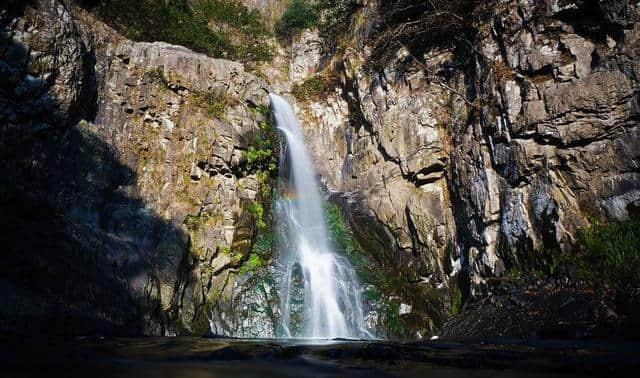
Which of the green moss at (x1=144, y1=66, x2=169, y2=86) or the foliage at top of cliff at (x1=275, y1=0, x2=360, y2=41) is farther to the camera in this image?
the foliage at top of cliff at (x1=275, y1=0, x2=360, y2=41)

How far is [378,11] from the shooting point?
14.8 m

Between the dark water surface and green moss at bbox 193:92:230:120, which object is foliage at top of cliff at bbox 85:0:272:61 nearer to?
green moss at bbox 193:92:230:120

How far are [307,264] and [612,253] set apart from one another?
7.48 metres

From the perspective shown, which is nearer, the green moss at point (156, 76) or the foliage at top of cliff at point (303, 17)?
the green moss at point (156, 76)

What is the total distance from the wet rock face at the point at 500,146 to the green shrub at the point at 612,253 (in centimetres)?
35

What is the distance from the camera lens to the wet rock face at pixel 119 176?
718 centimetres

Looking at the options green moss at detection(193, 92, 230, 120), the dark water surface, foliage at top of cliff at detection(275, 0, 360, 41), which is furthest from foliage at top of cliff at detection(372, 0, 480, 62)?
the dark water surface

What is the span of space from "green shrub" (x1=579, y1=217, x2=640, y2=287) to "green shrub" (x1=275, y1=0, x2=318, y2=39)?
18431 millimetres

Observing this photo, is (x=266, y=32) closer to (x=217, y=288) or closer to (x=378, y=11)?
(x=378, y=11)

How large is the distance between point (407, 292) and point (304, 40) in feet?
52.7

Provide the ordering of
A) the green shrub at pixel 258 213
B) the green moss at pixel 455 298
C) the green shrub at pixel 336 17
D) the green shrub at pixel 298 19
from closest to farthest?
1. the green moss at pixel 455 298
2. the green shrub at pixel 258 213
3. the green shrub at pixel 336 17
4. the green shrub at pixel 298 19

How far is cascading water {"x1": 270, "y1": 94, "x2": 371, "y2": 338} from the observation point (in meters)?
9.90

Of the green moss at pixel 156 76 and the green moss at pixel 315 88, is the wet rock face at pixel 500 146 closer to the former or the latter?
the green moss at pixel 315 88

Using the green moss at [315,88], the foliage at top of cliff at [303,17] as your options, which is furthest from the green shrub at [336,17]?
the green moss at [315,88]
